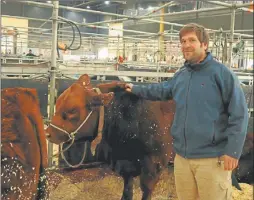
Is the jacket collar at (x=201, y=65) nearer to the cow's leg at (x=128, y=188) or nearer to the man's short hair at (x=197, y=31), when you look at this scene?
the man's short hair at (x=197, y=31)

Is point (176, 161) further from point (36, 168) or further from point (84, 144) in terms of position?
point (36, 168)

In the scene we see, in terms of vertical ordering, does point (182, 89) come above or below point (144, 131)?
above

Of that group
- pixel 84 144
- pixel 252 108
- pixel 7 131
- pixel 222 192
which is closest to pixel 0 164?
pixel 7 131

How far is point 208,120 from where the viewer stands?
1.78m

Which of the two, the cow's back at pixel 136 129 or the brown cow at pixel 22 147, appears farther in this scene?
the cow's back at pixel 136 129

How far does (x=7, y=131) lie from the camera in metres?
1.75

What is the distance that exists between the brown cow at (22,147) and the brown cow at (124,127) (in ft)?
0.30

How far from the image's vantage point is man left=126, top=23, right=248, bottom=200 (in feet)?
5.72

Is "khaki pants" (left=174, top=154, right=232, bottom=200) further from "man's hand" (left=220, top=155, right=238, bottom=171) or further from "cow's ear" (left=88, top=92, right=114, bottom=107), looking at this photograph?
"cow's ear" (left=88, top=92, right=114, bottom=107)

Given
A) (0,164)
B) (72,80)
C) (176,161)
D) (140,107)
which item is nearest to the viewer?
(0,164)

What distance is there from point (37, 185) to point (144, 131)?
756mm

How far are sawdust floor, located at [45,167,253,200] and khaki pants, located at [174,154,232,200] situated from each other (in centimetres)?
46

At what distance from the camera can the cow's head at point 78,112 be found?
1909mm

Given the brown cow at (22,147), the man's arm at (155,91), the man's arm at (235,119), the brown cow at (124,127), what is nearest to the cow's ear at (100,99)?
the brown cow at (124,127)
